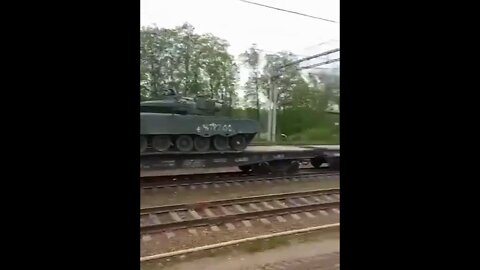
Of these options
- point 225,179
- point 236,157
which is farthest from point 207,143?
point 225,179

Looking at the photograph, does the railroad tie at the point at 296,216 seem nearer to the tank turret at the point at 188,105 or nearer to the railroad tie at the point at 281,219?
the railroad tie at the point at 281,219

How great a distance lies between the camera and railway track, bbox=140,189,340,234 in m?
2.26

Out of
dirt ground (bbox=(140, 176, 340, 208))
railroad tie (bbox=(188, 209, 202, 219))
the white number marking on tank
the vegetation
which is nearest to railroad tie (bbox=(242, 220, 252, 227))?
railroad tie (bbox=(188, 209, 202, 219))

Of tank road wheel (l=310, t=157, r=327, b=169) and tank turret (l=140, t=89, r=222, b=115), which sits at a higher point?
tank turret (l=140, t=89, r=222, b=115)

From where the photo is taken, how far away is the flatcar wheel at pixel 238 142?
371 centimetres

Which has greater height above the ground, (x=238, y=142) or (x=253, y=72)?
(x=253, y=72)

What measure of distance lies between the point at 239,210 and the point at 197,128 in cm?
125

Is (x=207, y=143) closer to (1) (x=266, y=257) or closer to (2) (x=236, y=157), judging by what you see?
(2) (x=236, y=157)

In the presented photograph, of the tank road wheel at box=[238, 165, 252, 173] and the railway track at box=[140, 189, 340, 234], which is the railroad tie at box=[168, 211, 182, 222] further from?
the tank road wheel at box=[238, 165, 252, 173]

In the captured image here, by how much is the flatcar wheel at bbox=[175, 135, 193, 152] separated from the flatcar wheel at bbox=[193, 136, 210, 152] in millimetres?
39

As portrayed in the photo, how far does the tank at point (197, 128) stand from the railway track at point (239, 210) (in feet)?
1.76

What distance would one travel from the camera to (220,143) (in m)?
3.86
